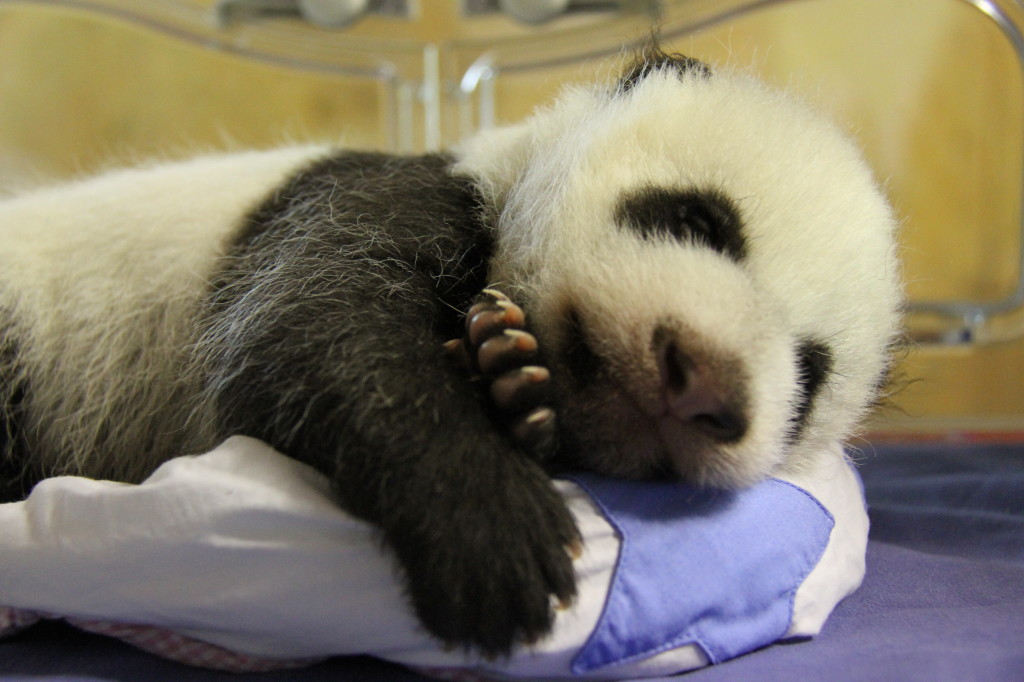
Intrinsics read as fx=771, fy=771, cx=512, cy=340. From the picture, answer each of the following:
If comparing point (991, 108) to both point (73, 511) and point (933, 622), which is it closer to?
point (933, 622)

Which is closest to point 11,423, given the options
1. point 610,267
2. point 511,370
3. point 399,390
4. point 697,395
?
point 399,390

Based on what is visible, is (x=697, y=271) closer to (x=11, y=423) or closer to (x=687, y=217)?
(x=687, y=217)

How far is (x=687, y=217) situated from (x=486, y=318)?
41cm

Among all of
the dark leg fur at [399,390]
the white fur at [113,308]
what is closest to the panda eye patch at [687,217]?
the dark leg fur at [399,390]

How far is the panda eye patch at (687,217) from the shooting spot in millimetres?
1321

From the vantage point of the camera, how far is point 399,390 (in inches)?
44.6

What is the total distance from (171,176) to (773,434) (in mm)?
1560

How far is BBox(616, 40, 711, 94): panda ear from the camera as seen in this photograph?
169 cm

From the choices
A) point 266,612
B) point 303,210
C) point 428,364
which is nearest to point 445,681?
point 266,612

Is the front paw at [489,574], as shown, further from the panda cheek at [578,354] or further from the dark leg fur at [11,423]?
the dark leg fur at [11,423]

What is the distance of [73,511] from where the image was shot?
3.85 ft

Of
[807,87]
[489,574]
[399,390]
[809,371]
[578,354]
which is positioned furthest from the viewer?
[807,87]

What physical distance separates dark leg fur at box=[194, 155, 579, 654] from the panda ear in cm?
43

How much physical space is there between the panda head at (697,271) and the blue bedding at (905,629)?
0.29m
